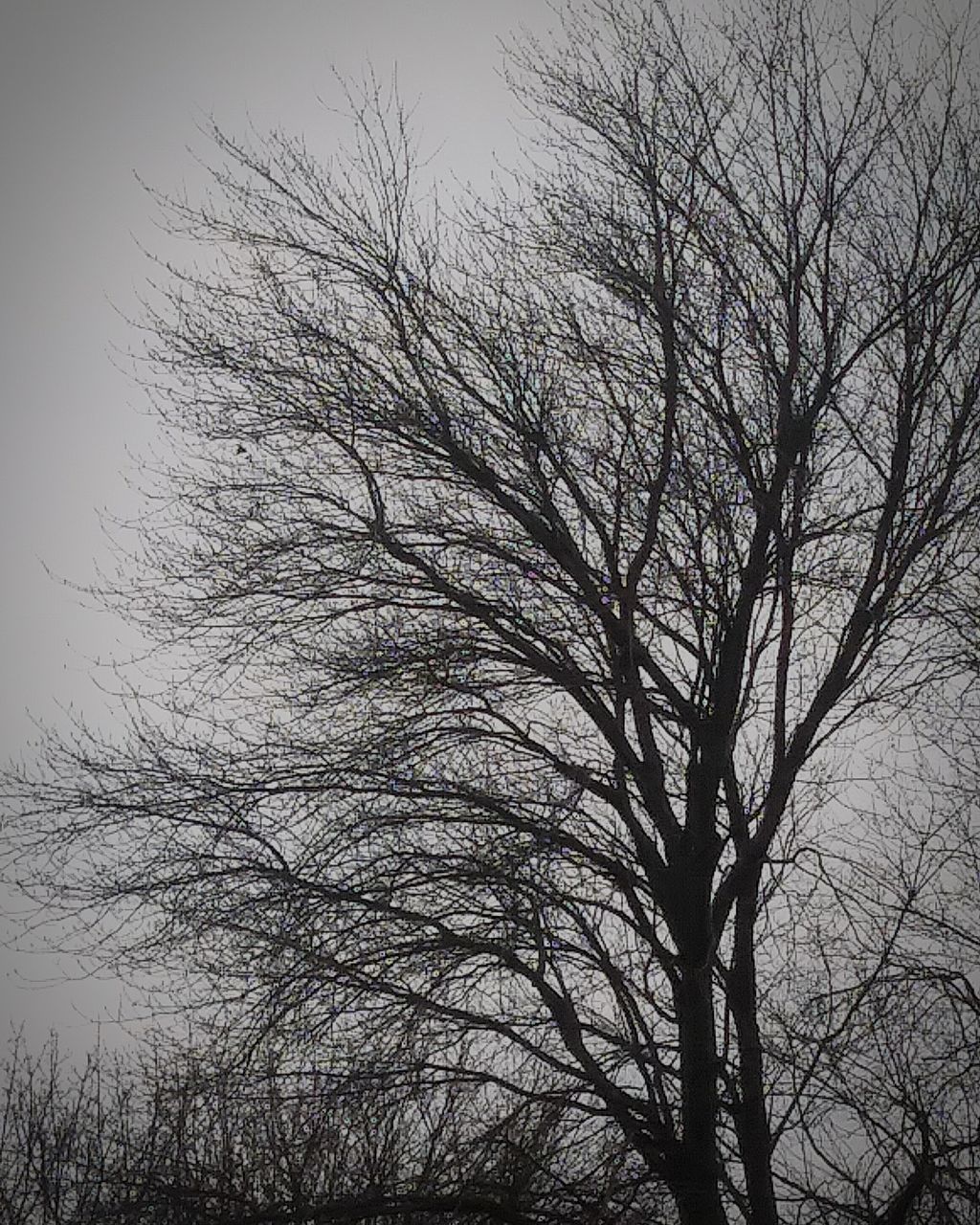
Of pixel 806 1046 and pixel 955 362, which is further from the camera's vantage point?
pixel 955 362

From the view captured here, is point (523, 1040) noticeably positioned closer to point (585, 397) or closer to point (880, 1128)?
point (880, 1128)

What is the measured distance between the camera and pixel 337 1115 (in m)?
7.73

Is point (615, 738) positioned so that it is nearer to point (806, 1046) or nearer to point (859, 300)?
point (806, 1046)

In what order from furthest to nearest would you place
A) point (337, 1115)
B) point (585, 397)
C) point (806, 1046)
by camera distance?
point (585, 397), point (806, 1046), point (337, 1115)

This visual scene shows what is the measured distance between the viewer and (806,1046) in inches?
324

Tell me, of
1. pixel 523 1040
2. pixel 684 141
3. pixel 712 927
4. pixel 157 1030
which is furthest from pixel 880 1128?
pixel 684 141

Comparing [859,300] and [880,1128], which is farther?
[859,300]

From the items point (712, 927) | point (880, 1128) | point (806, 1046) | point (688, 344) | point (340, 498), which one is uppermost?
point (688, 344)

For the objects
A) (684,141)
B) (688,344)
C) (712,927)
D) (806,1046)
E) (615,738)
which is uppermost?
(684,141)

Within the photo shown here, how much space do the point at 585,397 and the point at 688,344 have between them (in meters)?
0.85

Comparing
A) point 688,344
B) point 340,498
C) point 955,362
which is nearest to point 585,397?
point 688,344

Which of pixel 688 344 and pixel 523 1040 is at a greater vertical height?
pixel 688 344

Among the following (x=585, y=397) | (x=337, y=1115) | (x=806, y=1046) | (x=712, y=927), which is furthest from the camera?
(x=585, y=397)

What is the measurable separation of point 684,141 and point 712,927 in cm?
549
